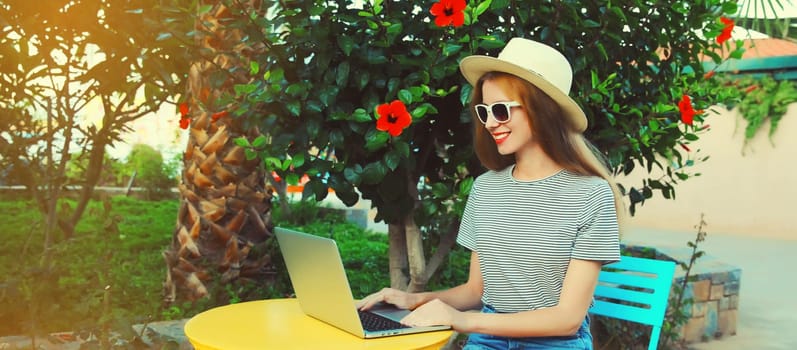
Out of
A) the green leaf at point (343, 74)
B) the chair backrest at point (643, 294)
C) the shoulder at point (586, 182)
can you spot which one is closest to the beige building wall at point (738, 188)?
the chair backrest at point (643, 294)

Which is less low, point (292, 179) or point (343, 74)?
point (343, 74)

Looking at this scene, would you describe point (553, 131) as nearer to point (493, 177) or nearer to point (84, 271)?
point (493, 177)

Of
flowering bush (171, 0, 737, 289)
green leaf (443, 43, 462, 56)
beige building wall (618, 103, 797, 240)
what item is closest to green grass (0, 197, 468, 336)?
flowering bush (171, 0, 737, 289)

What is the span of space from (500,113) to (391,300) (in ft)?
1.96

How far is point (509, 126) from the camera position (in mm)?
2170

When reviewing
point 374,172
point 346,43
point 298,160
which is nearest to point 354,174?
point 374,172

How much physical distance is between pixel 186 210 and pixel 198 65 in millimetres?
837

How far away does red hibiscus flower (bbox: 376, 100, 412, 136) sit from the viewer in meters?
2.59

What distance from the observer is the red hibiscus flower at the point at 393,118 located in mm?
2588

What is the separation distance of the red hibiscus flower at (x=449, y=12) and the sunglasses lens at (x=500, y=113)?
0.47 m

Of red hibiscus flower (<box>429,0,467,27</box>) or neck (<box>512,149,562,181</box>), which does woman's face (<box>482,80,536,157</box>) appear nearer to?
neck (<box>512,149,562,181</box>)

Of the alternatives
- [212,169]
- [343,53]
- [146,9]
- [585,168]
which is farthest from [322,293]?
[212,169]

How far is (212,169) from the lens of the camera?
4430 mm

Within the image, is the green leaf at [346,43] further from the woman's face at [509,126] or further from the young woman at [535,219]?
the woman's face at [509,126]
